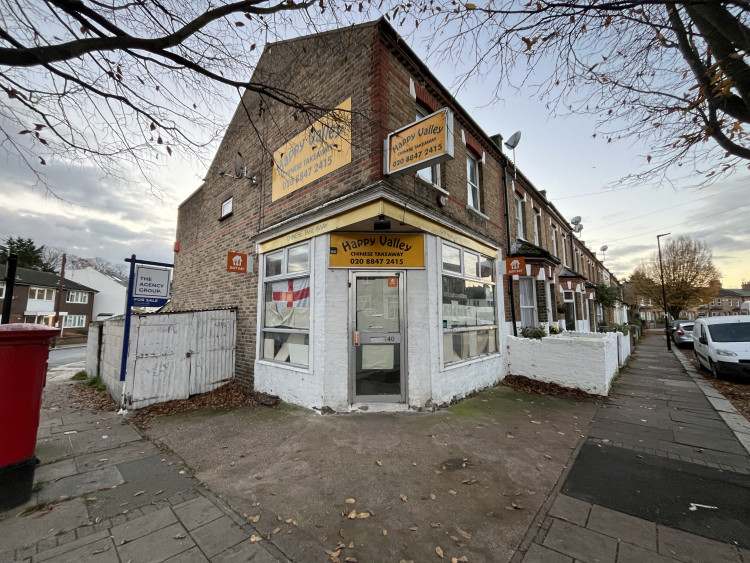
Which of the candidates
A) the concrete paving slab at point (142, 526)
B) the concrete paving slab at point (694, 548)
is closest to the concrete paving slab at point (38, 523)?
the concrete paving slab at point (142, 526)

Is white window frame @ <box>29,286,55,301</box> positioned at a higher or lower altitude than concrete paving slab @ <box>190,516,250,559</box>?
higher

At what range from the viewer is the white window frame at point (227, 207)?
9.10 meters

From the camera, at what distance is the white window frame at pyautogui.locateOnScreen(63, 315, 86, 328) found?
38.1 metres

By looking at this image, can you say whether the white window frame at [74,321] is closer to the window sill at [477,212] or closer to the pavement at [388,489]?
the pavement at [388,489]

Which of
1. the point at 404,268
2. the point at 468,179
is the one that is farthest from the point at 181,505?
the point at 468,179

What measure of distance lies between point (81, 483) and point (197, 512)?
5.40 ft

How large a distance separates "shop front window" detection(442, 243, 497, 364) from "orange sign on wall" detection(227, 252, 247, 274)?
4.75 meters

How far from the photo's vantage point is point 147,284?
21.3 feet

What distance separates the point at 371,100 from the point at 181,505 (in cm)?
611

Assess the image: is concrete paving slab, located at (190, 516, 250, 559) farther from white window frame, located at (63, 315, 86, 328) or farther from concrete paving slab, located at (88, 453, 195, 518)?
white window frame, located at (63, 315, 86, 328)

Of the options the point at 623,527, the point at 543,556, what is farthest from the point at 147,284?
the point at 623,527

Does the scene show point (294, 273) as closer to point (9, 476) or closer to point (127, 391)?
point (127, 391)

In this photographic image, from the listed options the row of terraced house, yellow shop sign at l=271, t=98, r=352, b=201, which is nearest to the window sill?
the row of terraced house

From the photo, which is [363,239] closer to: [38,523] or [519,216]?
[38,523]
